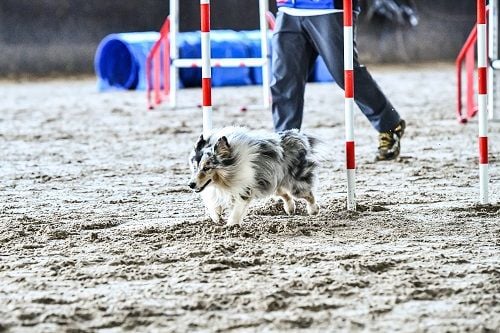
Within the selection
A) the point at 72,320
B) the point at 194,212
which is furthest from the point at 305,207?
the point at 72,320

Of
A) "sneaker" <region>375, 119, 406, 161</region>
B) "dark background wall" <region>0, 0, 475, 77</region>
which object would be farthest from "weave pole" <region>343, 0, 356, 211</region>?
"dark background wall" <region>0, 0, 475, 77</region>

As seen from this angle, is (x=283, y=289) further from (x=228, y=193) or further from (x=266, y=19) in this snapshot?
(x=266, y=19)

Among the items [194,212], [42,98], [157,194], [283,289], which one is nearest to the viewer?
[283,289]

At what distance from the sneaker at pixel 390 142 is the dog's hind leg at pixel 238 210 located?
1.97 meters

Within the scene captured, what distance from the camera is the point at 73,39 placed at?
17.0 metres

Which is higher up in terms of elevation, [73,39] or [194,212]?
[73,39]

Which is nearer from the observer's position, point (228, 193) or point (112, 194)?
point (228, 193)

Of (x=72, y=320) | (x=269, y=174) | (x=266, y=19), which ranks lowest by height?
(x=72, y=320)

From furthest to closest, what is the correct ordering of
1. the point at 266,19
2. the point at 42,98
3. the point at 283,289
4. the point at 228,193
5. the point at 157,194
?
1. the point at 42,98
2. the point at 266,19
3. the point at 157,194
4. the point at 228,193
5. the point at 283,289

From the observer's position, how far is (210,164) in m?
3.87

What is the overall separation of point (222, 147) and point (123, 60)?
11.1 m

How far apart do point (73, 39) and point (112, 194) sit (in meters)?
12.6

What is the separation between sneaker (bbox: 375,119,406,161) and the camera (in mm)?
5723

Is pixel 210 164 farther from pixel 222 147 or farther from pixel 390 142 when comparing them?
pixel 390 142
